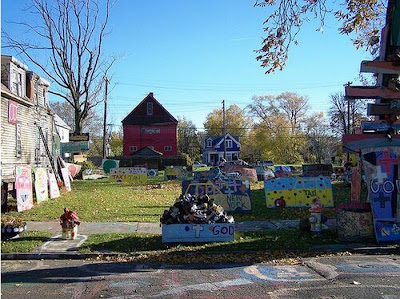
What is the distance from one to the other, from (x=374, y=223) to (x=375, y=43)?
15.4 ft

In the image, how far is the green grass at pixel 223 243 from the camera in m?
8.73

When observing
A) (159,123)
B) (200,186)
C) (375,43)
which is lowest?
(200,186)

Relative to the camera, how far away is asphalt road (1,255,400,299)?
5.94 m

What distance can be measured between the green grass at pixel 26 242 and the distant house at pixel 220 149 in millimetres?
65036

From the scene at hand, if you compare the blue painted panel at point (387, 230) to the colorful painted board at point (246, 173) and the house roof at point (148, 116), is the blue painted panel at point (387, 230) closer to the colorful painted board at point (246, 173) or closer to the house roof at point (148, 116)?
the colorful painted board at point (246, 173)

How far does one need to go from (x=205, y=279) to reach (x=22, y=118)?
18.2m

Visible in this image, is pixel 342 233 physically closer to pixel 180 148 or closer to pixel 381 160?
pixel 381 160

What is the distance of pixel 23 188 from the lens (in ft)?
48.7

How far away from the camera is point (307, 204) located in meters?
15.3

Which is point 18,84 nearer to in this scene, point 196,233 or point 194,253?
point 196,233

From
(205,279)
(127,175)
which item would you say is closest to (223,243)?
(205,279)

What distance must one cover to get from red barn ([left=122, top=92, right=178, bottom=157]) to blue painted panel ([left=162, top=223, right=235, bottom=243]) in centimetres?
5448

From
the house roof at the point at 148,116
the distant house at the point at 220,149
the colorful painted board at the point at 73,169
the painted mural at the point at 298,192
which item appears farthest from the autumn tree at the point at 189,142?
the painted mural at the point at 298,192

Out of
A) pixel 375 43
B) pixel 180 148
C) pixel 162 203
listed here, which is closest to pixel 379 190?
Answer: pixel 375 43
